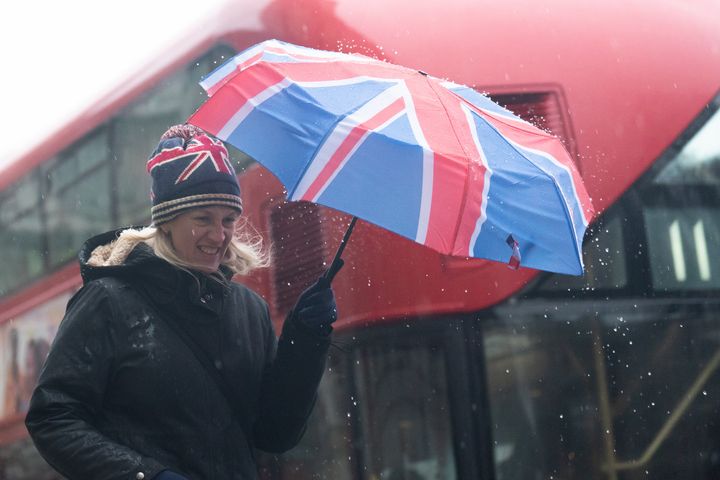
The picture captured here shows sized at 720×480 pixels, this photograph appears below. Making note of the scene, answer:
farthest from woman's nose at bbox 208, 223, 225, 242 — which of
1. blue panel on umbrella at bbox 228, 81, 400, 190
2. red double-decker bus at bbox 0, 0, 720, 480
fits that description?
red double-decker bus at bbox 0, 0, 720, 480

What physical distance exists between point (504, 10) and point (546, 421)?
1445 mm

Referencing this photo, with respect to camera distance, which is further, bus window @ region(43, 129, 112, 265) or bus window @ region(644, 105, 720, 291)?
bus window @ region(43, 129, 112, 265)

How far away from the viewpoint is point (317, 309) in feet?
6.48

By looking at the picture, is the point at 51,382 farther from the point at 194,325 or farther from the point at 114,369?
the point at 194,325

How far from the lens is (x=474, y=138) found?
6.41ft

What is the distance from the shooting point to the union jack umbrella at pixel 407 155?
1.81 m

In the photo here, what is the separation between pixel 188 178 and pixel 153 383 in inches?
14.7

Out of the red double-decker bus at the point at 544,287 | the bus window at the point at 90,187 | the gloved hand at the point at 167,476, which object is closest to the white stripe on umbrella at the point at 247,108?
the gloved hand at the point at 167,476

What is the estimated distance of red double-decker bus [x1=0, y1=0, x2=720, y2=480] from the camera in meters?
3.44

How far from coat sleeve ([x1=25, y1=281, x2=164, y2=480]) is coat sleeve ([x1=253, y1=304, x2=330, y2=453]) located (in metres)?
0.32

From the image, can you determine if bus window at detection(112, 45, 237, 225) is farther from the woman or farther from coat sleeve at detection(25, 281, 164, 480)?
coat sleeve at detection(25, 281, 164, 480)

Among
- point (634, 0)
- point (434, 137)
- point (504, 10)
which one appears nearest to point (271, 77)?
point (434, 137)

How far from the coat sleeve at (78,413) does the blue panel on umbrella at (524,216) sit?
2.19 feet

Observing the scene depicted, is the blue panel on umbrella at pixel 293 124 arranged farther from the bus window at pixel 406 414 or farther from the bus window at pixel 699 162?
the bus window at pixel 699 162
